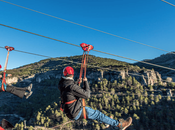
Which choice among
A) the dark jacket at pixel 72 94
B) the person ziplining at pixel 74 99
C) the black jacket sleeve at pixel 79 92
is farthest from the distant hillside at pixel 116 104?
the black jacket sleeve at pixel 79 92

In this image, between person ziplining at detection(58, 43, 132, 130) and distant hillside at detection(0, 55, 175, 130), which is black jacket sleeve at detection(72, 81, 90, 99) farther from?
distant hillside at detection(0, 55, 175, 130)

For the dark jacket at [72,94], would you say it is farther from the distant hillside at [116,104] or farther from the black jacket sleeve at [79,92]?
the distant hillside at [116,104]

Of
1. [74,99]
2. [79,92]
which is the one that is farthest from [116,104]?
[79,92]

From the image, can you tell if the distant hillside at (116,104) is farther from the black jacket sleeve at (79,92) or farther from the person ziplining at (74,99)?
the black jacket sleeve at (79,92)

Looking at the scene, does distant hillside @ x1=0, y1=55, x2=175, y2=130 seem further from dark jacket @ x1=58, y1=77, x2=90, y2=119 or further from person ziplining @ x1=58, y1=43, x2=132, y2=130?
dark jacket @ x1=58, y1=77, x2=90, y2=119

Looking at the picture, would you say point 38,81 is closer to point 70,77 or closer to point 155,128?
point 155,128

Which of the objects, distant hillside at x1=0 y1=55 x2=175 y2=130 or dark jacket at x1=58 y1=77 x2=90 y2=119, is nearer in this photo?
dark jacket at x1=58 y1=77 x2=90 y2=119

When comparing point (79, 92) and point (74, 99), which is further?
point (74, 99)

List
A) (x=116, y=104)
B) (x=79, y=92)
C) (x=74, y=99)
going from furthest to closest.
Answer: (x=116, y=104) → (x=74, y=99) → (x=79, y=92)

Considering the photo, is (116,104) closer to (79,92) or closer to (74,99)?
(74,99)

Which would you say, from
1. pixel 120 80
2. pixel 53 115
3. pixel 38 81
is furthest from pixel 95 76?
pixel 38 81

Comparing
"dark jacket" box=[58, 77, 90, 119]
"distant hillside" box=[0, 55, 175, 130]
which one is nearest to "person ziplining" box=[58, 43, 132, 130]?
"dark jacket" box=[58, 77, 90, 119]

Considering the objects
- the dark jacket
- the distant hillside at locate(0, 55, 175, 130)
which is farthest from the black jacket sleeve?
the distant hillside at locate(0, 55, 175, 130)

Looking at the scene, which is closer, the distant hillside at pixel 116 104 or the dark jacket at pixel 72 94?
the dark jacket at pixel 72 94
